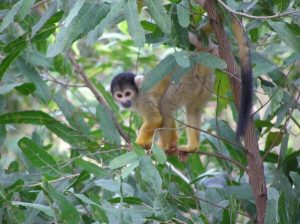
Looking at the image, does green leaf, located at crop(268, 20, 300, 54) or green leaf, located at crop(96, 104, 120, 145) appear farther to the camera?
green leaf, located at crop(96, 104, 120, 145)

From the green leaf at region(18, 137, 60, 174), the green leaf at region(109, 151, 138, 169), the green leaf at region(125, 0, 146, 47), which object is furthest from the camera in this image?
the green leaf at region(18, 137, 60, 174)

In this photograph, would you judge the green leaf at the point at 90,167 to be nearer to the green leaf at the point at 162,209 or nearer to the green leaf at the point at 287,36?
the green leaf at the point at 162,209

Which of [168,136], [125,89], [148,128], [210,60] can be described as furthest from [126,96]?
[210,60]

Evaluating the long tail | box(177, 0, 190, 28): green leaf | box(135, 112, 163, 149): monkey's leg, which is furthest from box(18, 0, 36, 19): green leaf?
box(135, 112, 163, 149): monkey's leg

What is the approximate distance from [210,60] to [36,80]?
122 cm

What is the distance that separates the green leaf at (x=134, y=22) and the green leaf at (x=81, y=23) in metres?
0.16

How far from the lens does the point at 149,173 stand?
2314mm

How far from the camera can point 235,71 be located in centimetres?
251

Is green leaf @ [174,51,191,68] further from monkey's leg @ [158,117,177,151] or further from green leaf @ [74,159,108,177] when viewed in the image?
monkey's leg @ [158,117,177,151]

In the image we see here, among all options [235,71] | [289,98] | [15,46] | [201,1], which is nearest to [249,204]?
[289,98]

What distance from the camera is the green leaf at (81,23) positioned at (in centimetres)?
223

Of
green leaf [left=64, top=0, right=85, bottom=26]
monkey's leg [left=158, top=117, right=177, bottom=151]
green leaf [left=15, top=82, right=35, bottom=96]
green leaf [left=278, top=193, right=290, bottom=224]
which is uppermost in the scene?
green leaf [left=64, top=0, right=85, bottom=26]

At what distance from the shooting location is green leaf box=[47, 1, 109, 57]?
2.23 meters

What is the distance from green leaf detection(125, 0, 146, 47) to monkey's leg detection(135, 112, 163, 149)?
168cm
